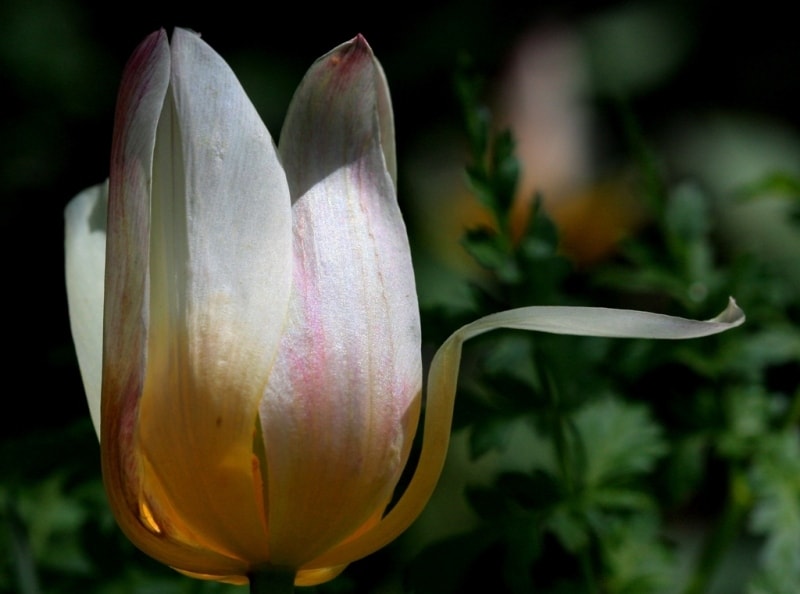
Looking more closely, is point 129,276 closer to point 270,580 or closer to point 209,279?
point 209,279

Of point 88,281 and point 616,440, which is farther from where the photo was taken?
point 616,440

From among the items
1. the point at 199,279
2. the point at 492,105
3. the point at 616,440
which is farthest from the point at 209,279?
the point at 492,105

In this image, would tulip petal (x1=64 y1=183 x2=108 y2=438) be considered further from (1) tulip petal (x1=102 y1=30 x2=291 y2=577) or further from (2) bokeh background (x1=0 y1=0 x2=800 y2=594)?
(2) bokeh background (x1=0 y1=0 x2=800 y2=594)

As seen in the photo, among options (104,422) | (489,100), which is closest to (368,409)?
(104,422)

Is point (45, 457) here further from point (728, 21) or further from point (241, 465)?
point (728, 21)

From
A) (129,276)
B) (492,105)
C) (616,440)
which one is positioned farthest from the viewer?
(492,105)

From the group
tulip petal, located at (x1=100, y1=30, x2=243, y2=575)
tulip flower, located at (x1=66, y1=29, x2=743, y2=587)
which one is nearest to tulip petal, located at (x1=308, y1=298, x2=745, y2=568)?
tulip flower, located at (x1=66, y1=29, x2=743, y2=587)

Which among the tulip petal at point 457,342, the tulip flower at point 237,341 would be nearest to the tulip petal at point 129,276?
the tulip flower at point 237,341

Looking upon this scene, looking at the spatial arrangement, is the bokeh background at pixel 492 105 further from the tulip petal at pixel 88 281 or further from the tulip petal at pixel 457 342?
the tulip petal at pixel 457 342
